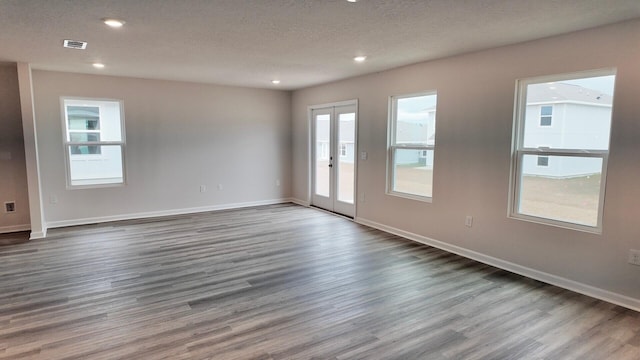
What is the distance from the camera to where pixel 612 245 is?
3.15 m

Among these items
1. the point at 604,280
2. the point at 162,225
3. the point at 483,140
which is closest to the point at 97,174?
the point at 162,225

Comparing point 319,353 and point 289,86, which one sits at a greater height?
point 289,86

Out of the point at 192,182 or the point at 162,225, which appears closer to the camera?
the point at 162,225

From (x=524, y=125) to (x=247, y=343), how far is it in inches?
132

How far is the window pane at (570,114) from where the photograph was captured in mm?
3211

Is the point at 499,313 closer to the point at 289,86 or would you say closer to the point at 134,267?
the point at 134,267

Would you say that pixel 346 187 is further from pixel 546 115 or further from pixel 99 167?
pixel 99 167

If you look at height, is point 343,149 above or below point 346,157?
above

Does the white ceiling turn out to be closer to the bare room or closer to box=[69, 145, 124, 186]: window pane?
the bare room

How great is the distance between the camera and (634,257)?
3033 millimetres

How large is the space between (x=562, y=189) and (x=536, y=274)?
88cm

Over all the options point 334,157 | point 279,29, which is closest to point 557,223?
point 279,29

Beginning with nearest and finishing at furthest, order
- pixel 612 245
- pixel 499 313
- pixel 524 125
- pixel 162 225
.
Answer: pixel 499 313 < pixel 612 245 < pixel 524 125 < pixel 162 225

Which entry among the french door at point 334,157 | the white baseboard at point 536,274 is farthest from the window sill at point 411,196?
the french door at point 334,157
